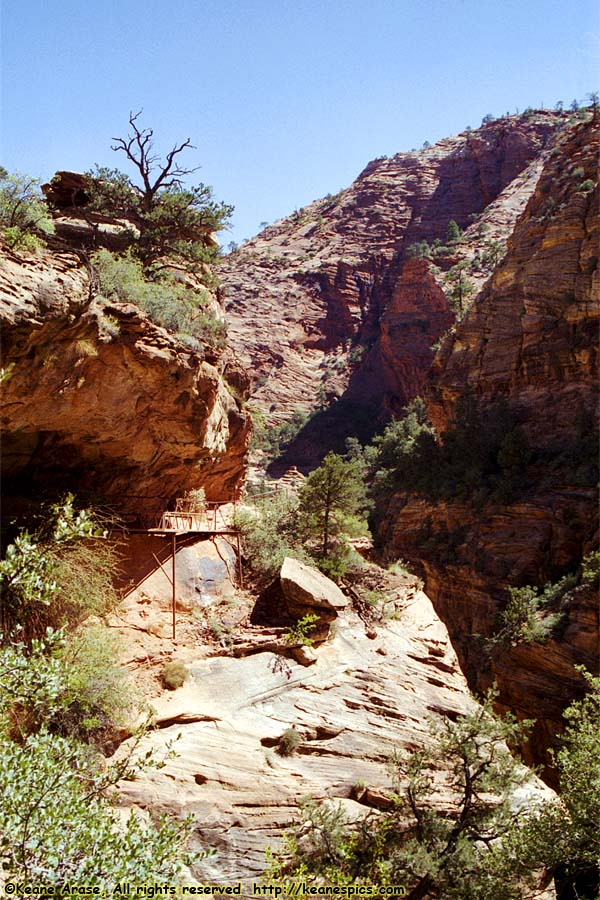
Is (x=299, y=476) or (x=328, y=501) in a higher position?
(x=299, y=476)

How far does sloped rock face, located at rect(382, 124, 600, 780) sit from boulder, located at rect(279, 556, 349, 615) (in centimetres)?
1251

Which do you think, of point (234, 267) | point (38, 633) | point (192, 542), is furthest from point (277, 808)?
point (234, 267)

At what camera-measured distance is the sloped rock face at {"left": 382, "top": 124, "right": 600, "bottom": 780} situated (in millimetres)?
22438

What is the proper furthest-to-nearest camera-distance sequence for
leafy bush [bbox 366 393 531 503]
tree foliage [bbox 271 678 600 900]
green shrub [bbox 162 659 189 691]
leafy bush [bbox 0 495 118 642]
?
leafy bush [bbox 366 393 531 503] < green shrub [bbox 162 659 189 691] < leafy bush [bbox 0 495 118 642] < tree foliage [bbox 271 678 600 900]

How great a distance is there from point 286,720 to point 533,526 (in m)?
21.6

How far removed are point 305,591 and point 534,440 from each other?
25067 millimetres

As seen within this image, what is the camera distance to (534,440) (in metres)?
33.5

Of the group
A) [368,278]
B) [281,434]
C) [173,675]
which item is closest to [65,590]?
[173,675]

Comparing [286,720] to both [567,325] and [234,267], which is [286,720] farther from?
[234,267]

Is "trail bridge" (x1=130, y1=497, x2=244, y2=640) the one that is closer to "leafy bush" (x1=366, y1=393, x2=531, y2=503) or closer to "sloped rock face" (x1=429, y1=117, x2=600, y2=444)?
"leafy bush" (x1=366, y1=393, x2=531, y2=503)

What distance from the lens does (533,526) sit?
2888cm

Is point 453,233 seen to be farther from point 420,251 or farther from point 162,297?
point 162,297

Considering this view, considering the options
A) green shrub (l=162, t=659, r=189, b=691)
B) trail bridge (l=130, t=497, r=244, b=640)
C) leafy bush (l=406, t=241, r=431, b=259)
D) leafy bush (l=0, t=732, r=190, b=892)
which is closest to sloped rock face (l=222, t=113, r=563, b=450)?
leafy bush (l=406, t=241, r=431, b=259)

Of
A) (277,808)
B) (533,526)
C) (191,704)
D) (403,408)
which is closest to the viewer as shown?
(277,808)
